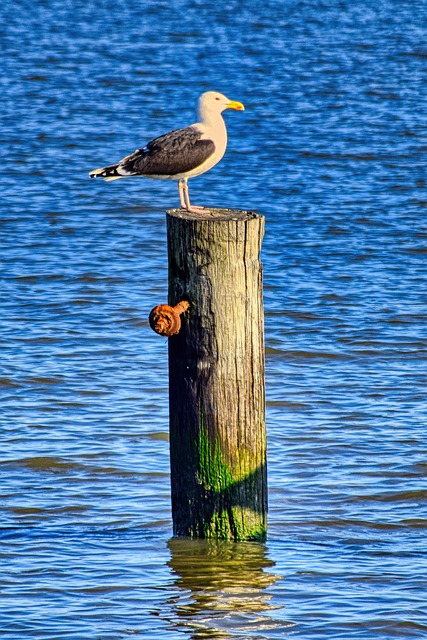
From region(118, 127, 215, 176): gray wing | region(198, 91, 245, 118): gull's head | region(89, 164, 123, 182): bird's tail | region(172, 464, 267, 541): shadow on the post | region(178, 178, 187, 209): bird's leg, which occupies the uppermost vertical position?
region(198, 91, 245, 118): gull's head

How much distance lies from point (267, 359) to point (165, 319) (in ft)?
14.5

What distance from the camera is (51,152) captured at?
759 inches

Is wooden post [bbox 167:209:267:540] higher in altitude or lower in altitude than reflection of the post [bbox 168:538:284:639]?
higher

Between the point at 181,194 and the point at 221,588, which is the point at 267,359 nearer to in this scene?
the point at 181,194

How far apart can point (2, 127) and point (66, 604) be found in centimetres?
1522

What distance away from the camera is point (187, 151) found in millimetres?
8359

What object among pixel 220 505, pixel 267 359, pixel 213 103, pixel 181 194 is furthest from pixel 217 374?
pixel 267 359

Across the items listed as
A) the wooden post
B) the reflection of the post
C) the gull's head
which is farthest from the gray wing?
the reflection of the post

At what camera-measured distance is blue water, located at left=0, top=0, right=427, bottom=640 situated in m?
6.79

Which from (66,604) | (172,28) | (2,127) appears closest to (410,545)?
(66,604)

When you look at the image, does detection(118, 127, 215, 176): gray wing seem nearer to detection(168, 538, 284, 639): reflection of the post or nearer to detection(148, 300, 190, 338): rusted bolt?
detection(148, 300, 190, 338): rusted bolt

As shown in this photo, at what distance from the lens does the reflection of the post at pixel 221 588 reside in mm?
6410

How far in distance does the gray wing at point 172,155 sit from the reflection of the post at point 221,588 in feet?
7.99

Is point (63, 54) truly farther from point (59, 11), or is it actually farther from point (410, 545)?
point (410, 545)
